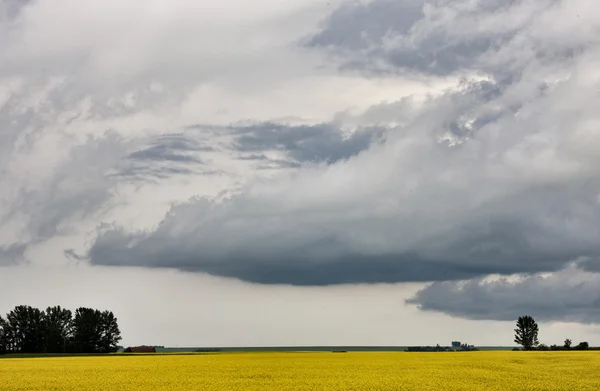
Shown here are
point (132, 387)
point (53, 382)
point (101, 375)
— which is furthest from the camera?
point (101, 375)

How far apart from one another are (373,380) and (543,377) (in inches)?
604

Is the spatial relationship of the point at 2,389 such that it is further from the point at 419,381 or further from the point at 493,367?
the point at 493,367

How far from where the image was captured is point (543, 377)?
5916 centimetres

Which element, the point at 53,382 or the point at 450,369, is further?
the point at 450,369

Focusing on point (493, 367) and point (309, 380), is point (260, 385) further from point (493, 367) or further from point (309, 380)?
→ point (493, 367)

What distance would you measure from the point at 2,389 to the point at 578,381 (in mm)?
43701

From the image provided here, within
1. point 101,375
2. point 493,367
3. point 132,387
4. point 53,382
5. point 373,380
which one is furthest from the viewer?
point 493,367

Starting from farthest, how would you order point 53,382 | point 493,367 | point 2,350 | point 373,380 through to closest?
point 2,350
point 493,367
point 53,382
point 373,380

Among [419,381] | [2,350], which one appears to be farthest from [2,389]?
[2,350]

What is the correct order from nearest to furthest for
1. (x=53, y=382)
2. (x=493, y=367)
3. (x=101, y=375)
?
1. (x=53, y=382)
2. (x=101, y=375)
3. (x=493, y=367)

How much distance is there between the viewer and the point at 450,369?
70.1 m

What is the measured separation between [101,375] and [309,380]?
2204 cm

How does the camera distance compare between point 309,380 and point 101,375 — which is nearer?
point 309,380

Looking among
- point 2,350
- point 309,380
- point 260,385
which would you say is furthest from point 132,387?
point 2,350
